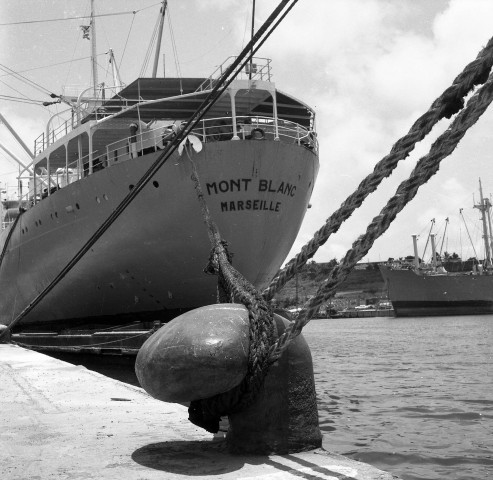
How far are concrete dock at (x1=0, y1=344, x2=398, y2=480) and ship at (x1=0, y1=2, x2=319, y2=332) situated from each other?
12117 mm

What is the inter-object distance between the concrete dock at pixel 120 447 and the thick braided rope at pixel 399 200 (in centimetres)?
74

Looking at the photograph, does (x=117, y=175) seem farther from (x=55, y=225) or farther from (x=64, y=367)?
(x=64, y=367)

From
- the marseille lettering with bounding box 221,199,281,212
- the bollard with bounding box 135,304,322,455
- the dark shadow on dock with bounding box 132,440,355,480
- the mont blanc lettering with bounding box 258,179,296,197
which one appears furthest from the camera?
the mont blanc lettering with bounding box 258,179,296,197

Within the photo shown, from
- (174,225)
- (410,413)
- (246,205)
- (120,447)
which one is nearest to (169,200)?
(174,225)

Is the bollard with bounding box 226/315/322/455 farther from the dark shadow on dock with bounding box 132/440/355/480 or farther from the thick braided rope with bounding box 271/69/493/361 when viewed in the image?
the thick braided rope with bounding box 271/69/493/361

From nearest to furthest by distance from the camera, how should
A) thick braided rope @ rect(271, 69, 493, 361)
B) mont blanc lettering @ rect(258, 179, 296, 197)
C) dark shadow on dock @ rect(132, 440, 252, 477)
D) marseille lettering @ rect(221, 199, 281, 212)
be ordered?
thick braided rope @ rect(271, 69, 493, 361), dark shadow on dock @ rect(132, 440, 252, 477), marseille lettering @ rect(221, 199, 281, 212), mont blanc lettering @ rect(258, 179, 296, 197)

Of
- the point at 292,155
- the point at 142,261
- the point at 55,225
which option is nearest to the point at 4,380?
the point at 142,261

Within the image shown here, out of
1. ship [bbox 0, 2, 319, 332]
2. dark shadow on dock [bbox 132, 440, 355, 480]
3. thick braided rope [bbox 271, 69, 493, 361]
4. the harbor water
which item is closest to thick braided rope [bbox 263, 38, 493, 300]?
thick braided rope [bbox 271, 69, 493, 361]

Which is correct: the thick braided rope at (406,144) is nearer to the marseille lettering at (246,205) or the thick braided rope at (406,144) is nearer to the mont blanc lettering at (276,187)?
the marseille lettering at (246,205)

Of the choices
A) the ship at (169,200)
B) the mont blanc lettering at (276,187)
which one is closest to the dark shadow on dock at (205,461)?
the ship at (169,200)

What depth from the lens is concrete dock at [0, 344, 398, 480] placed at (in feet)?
13.1

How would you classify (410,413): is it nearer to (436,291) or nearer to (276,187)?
(276,187)

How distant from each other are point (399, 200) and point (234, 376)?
150 cm

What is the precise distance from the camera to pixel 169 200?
64.4 feet
